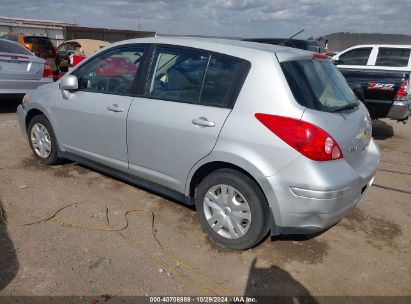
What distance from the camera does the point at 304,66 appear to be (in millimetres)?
3266

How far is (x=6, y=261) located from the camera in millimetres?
3041

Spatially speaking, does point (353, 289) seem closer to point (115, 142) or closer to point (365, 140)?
point (365, 140)

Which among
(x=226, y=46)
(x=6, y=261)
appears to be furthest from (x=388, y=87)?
(x=6, y=261)

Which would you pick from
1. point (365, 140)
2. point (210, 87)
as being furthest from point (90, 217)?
point (365, 140)

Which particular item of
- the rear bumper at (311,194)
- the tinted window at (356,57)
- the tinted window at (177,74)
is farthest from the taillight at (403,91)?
the tinted window at (177,74)

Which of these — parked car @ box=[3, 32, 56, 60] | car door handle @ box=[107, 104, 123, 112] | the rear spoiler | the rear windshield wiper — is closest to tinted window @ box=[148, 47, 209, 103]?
car door handle @ box=[107, 104, 123, 112]

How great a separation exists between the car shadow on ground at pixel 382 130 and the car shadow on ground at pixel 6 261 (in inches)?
279

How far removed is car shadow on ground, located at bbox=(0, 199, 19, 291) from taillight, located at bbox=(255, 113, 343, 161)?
2222 millimetres

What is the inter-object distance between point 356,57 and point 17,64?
7628mm

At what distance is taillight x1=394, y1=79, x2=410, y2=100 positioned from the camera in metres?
7.07

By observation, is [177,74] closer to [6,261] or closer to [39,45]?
[6,261]

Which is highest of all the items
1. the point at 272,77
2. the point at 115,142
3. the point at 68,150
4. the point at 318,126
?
the point at 272,77

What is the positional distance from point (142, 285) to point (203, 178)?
107 cm

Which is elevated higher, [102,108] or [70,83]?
[70,83]
